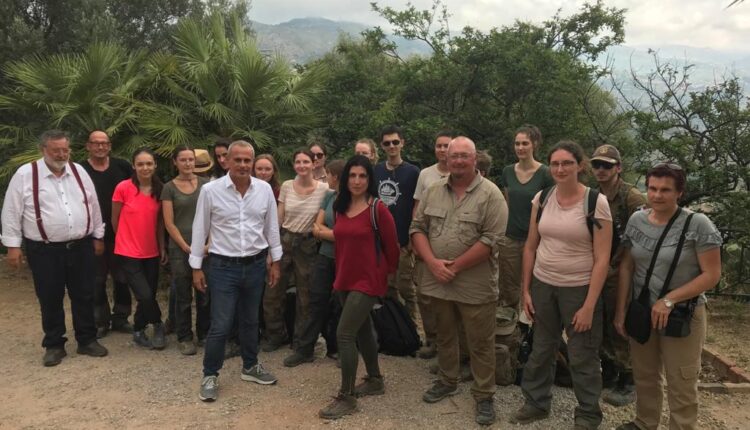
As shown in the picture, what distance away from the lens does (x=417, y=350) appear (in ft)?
16.9

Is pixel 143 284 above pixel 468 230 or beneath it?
beneath

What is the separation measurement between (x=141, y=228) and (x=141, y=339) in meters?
1.17

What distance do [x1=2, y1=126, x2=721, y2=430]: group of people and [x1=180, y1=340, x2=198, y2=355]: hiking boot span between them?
0.04 feet

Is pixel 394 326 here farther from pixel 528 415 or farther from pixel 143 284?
pixel 143 284

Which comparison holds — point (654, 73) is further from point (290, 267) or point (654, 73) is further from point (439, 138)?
point (290, 267)

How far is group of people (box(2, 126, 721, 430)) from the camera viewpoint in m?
3.44

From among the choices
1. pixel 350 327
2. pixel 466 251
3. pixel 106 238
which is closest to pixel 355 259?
pixel 350 327

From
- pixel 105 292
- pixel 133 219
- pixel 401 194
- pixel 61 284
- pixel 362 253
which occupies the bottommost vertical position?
pixel 105 292

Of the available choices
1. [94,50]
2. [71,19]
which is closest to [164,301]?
[94,50]

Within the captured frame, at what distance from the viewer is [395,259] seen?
159 inches

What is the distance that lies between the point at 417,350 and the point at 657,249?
2.54m

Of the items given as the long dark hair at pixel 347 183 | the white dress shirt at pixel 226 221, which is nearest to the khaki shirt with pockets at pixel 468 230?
the long dark hair at pixel 347 183

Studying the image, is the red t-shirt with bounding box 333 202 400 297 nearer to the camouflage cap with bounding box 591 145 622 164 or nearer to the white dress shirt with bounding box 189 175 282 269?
the white dress shirt with bounding box 189 175 282 269

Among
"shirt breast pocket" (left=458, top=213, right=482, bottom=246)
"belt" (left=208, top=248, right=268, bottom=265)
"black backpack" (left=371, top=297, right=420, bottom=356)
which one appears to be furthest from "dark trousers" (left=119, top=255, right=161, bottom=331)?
"shirt breast pocket" (left=458, top=213, right=482, bottom=246)
